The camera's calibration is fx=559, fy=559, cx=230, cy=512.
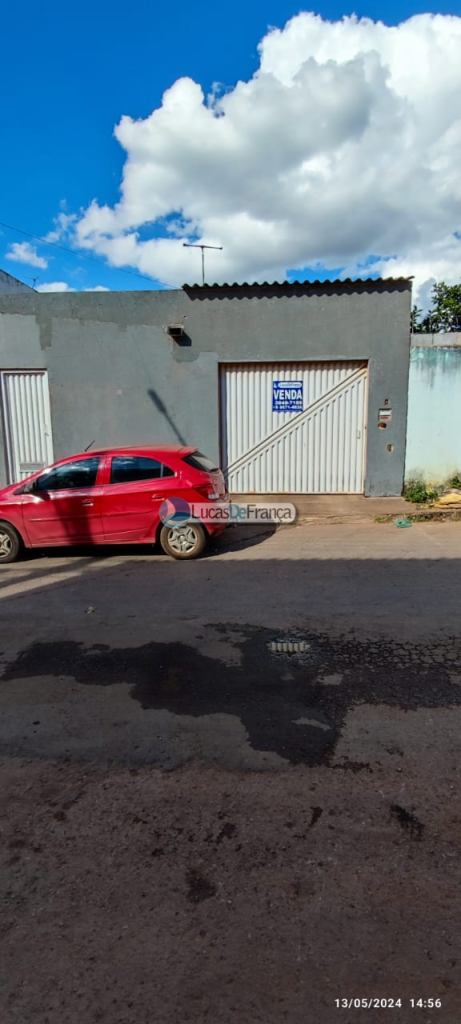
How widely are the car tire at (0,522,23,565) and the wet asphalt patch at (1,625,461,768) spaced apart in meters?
3.37

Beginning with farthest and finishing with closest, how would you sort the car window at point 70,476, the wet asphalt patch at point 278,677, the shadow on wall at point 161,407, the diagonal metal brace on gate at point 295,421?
the shadow on wall at point 161,407, the diagonal metal brace on gate at point 295,421, the car window at point 70,476, the wet asphalt patch at point 278,677

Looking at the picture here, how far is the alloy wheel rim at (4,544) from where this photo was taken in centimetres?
779

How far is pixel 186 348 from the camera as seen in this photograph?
10656 mm

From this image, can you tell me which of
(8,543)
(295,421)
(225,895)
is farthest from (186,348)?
(225,895)

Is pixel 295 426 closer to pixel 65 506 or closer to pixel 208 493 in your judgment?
pixel 208 493

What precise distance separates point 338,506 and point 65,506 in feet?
16.4

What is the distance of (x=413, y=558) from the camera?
7129mm

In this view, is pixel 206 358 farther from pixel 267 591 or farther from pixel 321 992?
pixel 321 992

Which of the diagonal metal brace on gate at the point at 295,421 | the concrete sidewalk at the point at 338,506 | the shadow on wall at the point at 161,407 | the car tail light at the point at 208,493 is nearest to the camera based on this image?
the car tail light at the point at 208,493

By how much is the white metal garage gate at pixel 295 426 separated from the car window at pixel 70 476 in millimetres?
3901

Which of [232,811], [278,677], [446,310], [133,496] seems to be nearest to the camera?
[232,811]

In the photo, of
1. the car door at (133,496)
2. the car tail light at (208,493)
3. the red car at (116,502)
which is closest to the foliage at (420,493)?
the red car at (116,502)

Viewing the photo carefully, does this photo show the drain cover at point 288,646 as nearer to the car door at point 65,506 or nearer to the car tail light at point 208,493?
the car tail light at point 208,493

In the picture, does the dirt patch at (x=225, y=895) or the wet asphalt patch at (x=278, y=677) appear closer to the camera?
the dirt patch at (x=225, y=895)
